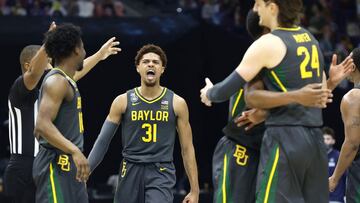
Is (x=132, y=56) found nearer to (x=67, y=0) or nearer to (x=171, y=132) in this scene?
(x=67, y=0)

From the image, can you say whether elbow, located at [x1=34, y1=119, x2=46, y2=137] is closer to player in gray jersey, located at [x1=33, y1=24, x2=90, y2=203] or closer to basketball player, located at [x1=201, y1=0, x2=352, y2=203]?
player in gray jersey, located at [x1=33, y1=24, x2=90, y2=203]

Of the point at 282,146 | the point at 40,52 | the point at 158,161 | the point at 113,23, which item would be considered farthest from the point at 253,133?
the point at 113,23

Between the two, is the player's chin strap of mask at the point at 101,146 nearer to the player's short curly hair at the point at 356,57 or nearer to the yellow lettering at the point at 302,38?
the player's short curly hair at the point at 356,57

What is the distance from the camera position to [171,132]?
26.3ft

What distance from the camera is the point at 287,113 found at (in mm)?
5941

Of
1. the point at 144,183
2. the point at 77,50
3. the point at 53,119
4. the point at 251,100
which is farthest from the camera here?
the point at 144,183

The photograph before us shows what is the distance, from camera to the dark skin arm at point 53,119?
6531mm

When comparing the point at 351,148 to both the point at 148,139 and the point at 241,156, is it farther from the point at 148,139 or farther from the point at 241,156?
the point at 148,139

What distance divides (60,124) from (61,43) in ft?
2.09

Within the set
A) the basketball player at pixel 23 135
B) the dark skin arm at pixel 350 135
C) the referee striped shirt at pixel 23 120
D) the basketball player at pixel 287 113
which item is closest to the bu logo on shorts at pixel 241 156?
the basketball player at pixel 287 113

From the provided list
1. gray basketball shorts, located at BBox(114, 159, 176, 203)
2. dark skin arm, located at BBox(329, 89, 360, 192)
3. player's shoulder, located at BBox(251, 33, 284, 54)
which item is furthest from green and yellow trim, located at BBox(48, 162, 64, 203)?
dark skin arm, located at BBox(329, 89, 360, 192)

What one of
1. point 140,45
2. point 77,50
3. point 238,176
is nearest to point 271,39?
point 238,176

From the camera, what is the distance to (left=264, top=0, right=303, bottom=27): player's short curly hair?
19.6ft

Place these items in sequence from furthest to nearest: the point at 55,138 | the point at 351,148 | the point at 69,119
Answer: the point at 351,148 → the point at 69,119 → the point at 55,138
